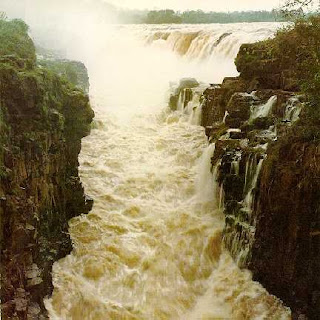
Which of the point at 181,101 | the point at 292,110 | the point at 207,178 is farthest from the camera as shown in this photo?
the point at 181,101

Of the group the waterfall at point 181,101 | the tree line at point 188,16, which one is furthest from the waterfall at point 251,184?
the tree line at point 188,16

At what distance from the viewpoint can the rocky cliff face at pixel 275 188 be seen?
25.8 ft

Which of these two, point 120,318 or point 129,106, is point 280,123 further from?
point 129,106

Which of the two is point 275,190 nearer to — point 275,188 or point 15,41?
point 275,188

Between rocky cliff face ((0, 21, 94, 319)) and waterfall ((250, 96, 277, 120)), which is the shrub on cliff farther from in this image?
waterfall ((250, 96, 277, 120))

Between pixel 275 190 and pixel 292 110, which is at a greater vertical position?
pixel 292 110

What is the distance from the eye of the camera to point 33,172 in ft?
27.4

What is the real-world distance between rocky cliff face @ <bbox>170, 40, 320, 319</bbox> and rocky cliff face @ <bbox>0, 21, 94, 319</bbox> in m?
3.59

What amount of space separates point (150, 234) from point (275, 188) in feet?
10.2

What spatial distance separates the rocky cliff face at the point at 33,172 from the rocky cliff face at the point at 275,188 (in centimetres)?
359

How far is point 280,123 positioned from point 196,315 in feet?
16.2

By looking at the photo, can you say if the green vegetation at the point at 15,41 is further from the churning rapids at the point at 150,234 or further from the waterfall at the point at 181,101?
the waterfall at the point at 181,101

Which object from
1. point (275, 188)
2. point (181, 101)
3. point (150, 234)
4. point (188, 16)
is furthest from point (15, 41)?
point (188, 16)

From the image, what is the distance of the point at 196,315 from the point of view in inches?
324
